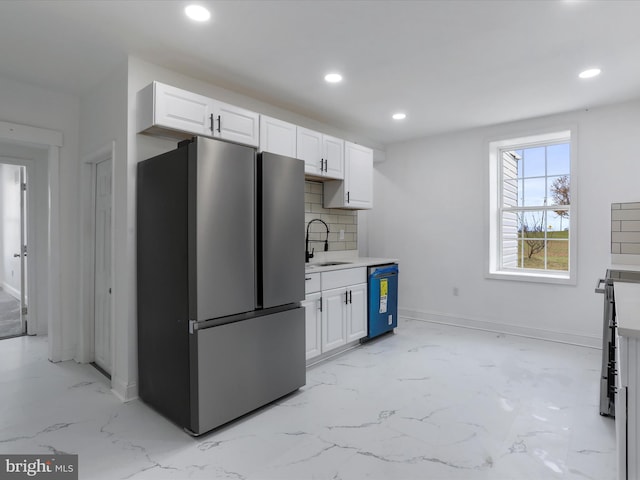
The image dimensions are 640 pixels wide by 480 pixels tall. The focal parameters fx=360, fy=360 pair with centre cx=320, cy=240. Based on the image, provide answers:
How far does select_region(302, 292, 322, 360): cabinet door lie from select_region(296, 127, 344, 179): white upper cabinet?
127cm

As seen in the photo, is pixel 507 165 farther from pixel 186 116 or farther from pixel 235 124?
pixel 186 116

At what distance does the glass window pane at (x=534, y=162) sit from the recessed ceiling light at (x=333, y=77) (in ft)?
9.09

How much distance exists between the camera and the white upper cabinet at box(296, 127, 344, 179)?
3605 millimetres

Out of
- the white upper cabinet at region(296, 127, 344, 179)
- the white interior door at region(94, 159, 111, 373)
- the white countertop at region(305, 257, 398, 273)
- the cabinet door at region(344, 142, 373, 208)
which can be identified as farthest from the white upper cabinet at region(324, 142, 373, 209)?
the white interior door at region(94, 159, 111, 373)

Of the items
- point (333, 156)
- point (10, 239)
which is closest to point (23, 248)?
point (10, 239)

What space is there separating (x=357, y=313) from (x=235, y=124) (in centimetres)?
222

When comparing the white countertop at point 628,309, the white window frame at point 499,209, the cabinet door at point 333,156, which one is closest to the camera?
the white countertop at point 628,309

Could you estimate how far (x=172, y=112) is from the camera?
2611 millimetres

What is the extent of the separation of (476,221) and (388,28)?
119 inches

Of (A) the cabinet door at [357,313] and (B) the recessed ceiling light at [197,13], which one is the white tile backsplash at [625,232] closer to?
(A) the cabinet door at [357,313]

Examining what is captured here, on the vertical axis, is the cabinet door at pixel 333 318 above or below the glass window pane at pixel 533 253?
below

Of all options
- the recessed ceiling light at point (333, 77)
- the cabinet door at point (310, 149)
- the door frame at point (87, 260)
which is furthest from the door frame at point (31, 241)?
the recessed ceiling light at point (333, 77)

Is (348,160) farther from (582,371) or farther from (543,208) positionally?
(582,371)

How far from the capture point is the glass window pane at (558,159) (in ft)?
13.8
